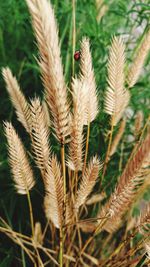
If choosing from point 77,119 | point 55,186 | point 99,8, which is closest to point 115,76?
point 77,119

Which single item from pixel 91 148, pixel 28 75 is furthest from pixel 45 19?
pixel 28 75

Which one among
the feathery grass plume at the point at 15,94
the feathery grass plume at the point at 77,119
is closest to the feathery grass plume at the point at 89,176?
the feathery grass plume at the point at 77,119

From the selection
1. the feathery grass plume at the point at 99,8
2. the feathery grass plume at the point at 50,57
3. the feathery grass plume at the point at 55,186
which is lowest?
the feathery grass plume at the point at 55,186

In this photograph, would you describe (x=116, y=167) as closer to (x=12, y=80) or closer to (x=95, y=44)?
(x=95, y=44)

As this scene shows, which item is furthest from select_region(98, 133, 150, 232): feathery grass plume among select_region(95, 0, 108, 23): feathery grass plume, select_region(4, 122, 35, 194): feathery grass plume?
select_region(95, 0, 108, 23): feathery grass plume

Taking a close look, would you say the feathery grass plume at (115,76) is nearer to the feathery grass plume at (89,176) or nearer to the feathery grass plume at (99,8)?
the feathery grass plume at (89,176)

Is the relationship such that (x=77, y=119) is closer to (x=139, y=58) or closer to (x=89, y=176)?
(x=89, y=176)

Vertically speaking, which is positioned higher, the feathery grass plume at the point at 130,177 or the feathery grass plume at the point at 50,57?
the feathery grass plume at the point at 50,57
